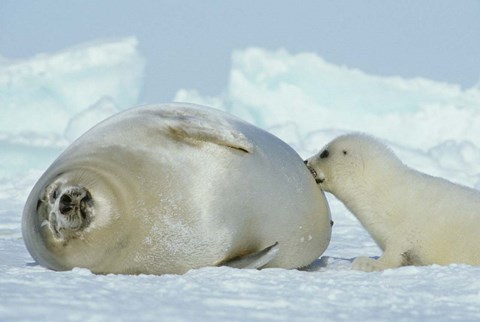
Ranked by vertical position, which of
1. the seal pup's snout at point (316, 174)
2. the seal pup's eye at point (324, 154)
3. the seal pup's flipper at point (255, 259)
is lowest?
the seal pup's flipper at point (255, 259)

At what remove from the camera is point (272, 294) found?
8.94ft

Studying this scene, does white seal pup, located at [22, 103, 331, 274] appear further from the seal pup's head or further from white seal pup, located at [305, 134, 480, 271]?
the seal pup's head

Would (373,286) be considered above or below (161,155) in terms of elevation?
below

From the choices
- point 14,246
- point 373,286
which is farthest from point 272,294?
point 14,246

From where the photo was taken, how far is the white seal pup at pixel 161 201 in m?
3.39

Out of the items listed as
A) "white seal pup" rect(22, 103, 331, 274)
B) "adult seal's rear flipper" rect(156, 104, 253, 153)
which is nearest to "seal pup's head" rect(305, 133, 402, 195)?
"white seal pup" rect(22, 103, 331, 274)

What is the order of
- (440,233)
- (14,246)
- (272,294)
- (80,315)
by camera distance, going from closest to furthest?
(80,315)
(272,294)
(440,233)
(14,246)

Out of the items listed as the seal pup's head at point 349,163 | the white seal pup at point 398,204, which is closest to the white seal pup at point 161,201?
the white seal pup at point 398,204

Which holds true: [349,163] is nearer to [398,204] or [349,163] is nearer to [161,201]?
[398,204]

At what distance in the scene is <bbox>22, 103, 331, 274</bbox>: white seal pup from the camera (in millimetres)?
3391

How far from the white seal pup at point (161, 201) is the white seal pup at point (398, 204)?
63 centimetres

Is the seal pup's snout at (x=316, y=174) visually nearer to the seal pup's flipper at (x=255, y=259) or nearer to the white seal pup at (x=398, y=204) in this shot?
the white seal pup at (x=398, y=204)

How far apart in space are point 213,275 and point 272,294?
0.49 metres

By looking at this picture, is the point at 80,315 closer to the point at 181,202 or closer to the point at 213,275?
the point at 213,275
